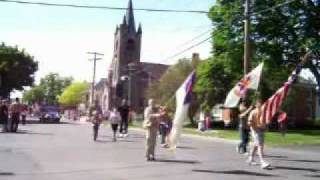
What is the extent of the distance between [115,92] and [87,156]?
101194 millimetres

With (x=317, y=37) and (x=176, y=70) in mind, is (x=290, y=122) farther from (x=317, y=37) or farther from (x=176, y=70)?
(x=317, y=37)

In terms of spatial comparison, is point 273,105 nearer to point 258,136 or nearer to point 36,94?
point 258,136

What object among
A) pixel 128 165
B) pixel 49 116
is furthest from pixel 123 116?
pixel 49 116

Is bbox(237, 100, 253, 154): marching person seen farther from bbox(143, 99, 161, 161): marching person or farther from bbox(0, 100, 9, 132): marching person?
bbox(0, 100, 9, 132): marching person

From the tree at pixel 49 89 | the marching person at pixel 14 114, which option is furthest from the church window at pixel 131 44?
the marching person at pixel 14 114

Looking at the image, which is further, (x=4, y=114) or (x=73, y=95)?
(x=73, y=95)

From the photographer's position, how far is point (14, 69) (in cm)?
6812

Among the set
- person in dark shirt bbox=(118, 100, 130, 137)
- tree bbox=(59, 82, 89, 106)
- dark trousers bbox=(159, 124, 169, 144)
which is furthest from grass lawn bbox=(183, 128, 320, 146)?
tree bbox=(59, 82, 89, 106)

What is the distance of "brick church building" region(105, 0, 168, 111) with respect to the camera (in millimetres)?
116000

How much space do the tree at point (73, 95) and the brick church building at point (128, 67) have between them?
44955 mm

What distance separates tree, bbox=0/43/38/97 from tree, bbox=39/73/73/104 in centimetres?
10804

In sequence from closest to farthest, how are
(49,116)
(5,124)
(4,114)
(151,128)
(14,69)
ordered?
(151,128), (5,124), (4,114), (49,116), (14,69)

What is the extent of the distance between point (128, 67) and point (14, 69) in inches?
1858

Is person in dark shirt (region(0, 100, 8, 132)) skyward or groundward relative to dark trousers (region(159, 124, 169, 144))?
skyward
